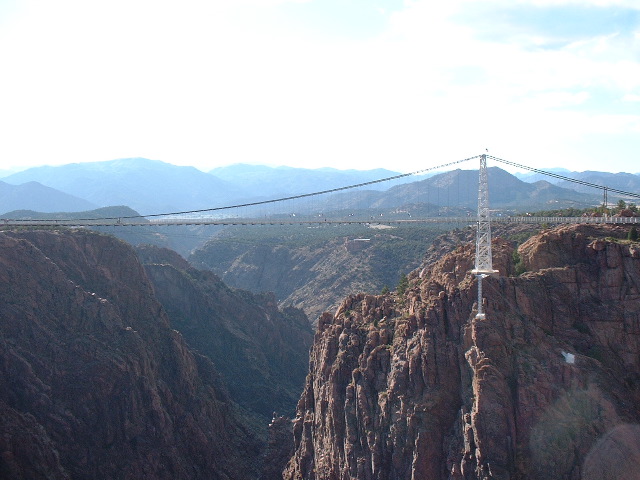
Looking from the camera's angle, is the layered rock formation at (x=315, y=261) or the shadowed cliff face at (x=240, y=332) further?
the layered rock formation at (x=315, y=261)

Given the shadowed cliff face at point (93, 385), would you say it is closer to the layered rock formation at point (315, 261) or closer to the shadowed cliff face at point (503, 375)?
the shadowed cliff face at point (503, 375)

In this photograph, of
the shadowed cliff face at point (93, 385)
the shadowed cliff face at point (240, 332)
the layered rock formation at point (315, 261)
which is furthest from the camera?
the layered rock formation at point (315, 261)

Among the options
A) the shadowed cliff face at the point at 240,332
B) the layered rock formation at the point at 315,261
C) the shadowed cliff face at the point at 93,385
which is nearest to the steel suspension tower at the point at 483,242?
the shadowed cliff face at the point at 93,385

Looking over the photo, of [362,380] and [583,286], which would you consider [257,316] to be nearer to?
[362,380]

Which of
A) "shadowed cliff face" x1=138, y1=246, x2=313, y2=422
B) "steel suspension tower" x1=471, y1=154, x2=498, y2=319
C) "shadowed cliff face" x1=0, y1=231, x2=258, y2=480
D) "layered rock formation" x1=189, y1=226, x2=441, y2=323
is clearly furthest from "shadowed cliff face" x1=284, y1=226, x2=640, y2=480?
"layered rock formation" x1=189, y1=226, x2=441, y2=323

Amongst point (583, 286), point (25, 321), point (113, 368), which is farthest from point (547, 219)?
point (25, 321)

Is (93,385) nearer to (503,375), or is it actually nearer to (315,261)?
(503,375)

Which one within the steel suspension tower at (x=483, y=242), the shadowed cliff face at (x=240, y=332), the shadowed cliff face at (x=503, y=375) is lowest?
the shadowed cliff face at (x=240, y=332)

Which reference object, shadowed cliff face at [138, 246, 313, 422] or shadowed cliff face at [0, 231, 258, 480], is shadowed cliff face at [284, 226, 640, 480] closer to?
shadowed cliff face at [0, 231, 258, 480]
